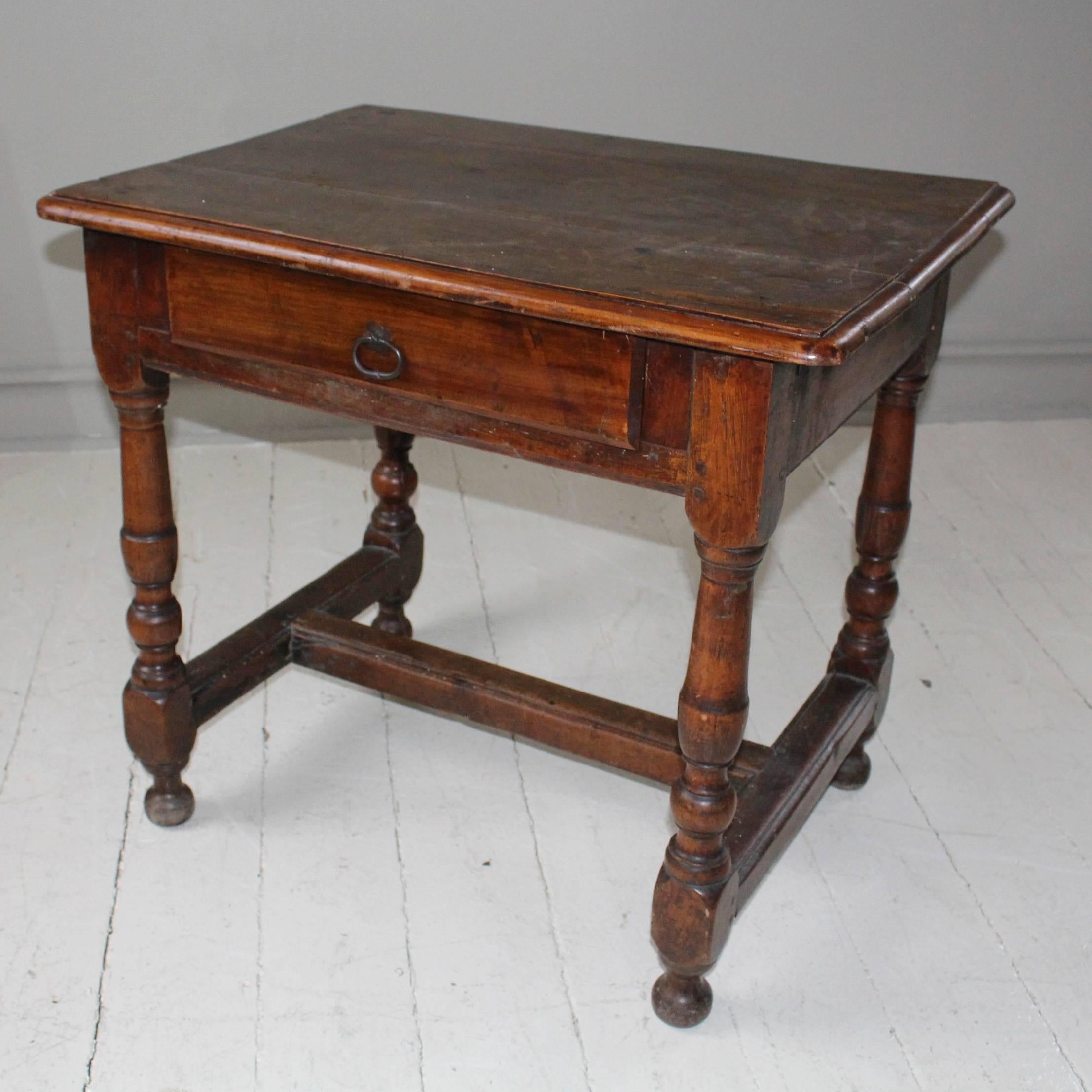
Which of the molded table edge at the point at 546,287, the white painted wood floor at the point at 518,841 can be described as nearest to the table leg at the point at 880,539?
the white painted wood floor at the point at 518,841

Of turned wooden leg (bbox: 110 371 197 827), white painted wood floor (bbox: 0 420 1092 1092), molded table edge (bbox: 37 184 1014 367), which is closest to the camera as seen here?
molded table edge (bbox: 37 184 1014 367)

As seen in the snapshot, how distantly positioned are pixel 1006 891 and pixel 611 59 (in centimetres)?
197

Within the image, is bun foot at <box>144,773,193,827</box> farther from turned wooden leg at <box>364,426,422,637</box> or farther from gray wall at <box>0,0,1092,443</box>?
gray wall at <box>0,0,1092,443</box>

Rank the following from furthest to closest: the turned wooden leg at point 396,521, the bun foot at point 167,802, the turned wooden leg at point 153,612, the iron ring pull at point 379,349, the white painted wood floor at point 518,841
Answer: the turned wooden leg at point 396,521, the bun foot at point 167,802, the turned wooden leg at point 153,612, the white painted wood floor at point 518,841, the iron ring pull at point 379,349

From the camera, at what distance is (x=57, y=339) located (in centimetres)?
334

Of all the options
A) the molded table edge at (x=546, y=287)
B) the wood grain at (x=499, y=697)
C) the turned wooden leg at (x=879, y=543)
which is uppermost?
the molded table edge at (x=546, y=287)

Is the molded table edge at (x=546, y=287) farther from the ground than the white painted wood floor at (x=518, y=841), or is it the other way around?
the molded table edge at (x=546, y=287)

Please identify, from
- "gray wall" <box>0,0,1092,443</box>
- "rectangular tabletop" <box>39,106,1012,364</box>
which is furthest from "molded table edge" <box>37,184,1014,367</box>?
"gray wall" <box>0,0,1092,443</box>

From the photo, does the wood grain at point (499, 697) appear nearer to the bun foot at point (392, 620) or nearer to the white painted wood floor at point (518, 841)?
the white painted wood floor at point (518, 841)

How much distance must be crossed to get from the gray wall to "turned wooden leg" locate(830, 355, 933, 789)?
4.60 feet

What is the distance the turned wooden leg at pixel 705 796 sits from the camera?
1.64 metres

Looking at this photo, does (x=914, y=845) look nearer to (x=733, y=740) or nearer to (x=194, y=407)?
(x=733, y=740)

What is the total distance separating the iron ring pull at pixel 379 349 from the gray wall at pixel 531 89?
171 centimetres

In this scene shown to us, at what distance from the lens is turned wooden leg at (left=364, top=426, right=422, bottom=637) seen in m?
2.53
